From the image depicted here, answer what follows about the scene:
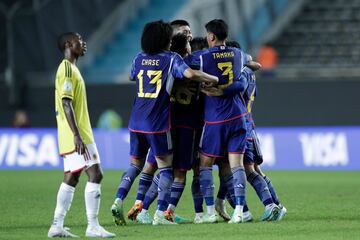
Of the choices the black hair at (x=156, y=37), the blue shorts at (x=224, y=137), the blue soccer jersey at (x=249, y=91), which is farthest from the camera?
the blue soccer jersey at (x=249, y=91)

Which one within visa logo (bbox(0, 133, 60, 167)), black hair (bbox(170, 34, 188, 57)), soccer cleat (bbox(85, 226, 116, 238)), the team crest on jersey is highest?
black hair (bbox(170, 34, 188, 57))

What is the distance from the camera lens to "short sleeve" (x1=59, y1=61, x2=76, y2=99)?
10.4 meters

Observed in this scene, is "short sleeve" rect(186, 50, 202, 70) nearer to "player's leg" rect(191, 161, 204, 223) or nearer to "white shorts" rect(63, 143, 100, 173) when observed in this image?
"player's leg" rect(191, 161, 204, 223)

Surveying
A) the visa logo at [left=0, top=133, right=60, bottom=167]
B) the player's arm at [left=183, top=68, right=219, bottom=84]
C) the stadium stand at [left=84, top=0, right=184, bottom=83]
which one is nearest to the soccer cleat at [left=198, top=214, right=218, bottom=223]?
the player's arm at [left=183, top=68, right=219, bottom=84]

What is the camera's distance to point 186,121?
12.1 metres

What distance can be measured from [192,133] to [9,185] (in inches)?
285

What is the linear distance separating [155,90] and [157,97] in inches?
3.2

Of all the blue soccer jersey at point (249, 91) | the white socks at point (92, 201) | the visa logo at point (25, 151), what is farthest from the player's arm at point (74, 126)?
the visa logo at point (25, 151)

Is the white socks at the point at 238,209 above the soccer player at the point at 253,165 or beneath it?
beneath

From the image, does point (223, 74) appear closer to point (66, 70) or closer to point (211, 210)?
point (211, 210)

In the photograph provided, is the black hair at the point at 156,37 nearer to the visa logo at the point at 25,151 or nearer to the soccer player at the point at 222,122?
the soccer player at the point at 222,122

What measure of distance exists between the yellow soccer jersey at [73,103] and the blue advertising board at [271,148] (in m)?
13.5

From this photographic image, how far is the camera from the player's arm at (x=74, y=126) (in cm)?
1027

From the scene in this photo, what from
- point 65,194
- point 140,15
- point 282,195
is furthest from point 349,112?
point 65,194
